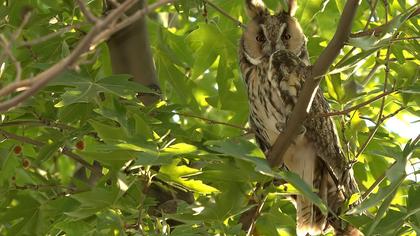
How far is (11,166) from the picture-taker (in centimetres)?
377

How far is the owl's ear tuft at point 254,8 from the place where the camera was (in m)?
4.02

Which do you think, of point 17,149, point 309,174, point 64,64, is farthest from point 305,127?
point 64,64

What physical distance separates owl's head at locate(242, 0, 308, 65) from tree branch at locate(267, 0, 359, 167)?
107 cm

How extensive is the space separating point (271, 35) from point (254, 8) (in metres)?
0.20

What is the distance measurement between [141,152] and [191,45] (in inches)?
52.3

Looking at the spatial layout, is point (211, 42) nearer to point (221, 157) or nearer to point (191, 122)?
point (191, 122)

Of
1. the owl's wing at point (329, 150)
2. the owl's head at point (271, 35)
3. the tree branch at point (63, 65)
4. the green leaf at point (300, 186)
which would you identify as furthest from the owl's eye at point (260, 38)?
the tree branch at point (63, 65)

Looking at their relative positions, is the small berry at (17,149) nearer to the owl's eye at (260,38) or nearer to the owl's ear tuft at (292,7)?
the owl's eye at (260,38)

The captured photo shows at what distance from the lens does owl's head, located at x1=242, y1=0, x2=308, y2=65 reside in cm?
388

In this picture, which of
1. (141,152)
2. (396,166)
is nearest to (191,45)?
(141,152)

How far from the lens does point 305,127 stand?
3461mm

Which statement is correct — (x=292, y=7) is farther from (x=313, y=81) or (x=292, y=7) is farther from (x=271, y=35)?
(x=313, y=81)

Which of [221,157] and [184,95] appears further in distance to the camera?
[184,95]

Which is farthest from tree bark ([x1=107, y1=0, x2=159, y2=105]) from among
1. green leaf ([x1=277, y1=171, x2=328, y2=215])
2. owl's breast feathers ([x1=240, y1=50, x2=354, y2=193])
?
green leaf ([x1=277, y1=171, x2=328, y2=215])
